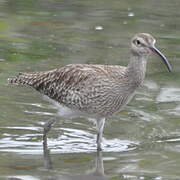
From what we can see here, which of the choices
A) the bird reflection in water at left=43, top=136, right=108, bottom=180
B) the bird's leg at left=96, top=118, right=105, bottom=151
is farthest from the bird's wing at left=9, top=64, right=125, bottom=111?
the bird reflection in water at left=43, top=136, right=108, bottom=180

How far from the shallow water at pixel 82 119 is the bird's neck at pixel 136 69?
34.3 inches

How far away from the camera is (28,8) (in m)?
19.3

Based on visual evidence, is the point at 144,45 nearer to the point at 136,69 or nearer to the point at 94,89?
the point at 136,69

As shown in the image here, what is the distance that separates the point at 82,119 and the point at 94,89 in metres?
1.42

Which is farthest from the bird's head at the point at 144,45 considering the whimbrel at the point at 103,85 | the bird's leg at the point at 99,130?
the bird's leg at the point at 99,130

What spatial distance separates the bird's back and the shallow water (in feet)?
1.62

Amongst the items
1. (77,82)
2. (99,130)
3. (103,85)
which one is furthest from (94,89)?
(99,130)

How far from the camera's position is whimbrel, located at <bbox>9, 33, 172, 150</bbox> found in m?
11.1

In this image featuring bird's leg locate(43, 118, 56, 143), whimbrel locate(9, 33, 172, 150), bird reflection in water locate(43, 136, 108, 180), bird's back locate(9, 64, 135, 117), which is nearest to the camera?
bird reflection in water locate(43, 136, 108, 180)

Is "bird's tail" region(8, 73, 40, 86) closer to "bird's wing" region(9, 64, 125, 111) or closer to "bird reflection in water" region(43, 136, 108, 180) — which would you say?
"bird's wing" region(9, 64, 125, 111)

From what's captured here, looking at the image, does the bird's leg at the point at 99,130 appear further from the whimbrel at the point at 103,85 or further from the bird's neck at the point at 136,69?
the bird's neck at the point at 136,69

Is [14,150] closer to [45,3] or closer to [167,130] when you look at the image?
[167,130]

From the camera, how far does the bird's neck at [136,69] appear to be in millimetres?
11109

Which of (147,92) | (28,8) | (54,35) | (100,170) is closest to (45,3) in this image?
(28,8)
